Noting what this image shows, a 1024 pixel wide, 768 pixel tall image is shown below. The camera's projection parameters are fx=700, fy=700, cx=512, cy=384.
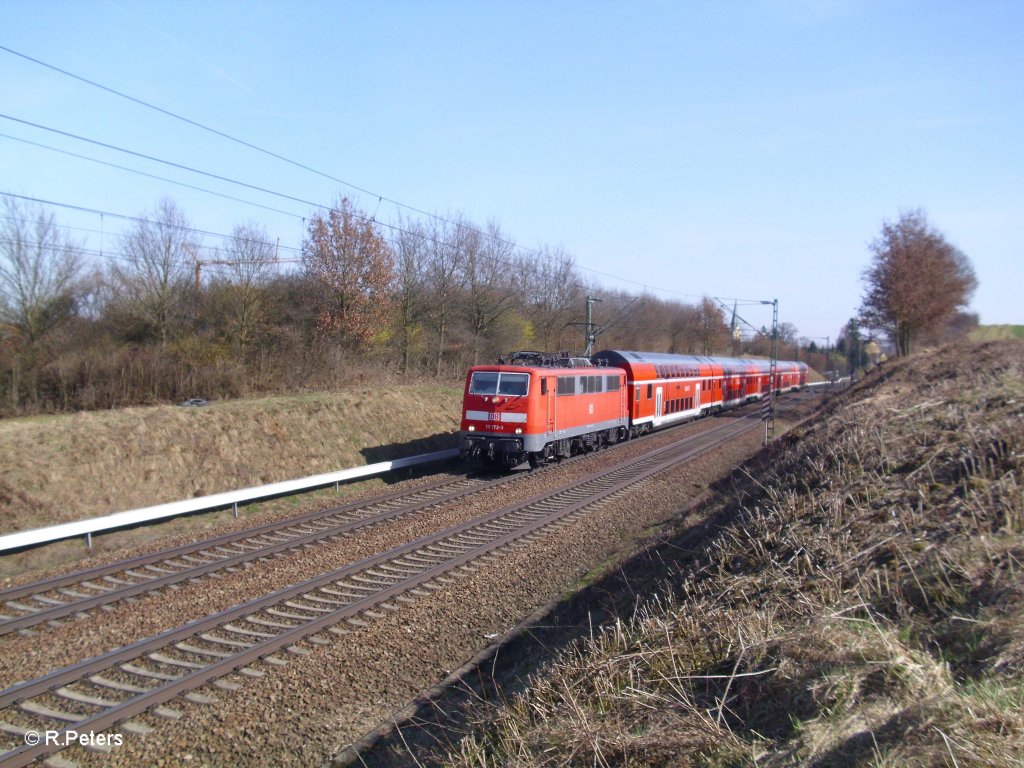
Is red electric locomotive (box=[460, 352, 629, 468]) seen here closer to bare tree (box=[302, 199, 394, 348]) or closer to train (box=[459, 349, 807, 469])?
train (box=[459, 349, 807, 469])

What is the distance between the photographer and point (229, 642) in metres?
7.26

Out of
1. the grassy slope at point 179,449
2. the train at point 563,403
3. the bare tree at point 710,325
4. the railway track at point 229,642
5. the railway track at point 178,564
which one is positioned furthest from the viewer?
the bare tree at point 710,325

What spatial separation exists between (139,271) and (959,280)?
3093cm

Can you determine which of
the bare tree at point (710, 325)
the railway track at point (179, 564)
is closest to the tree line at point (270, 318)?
the railway track at point (179, 564)

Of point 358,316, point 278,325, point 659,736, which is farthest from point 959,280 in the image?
point 659,736

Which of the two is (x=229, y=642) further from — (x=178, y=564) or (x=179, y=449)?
(x=179, y=449)

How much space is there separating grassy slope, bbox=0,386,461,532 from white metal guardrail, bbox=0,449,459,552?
3.28 feet

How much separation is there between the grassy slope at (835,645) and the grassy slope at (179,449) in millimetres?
11211

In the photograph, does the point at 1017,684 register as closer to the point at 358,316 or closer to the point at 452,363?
the point at 358,316

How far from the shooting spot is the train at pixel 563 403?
17688 millimetres

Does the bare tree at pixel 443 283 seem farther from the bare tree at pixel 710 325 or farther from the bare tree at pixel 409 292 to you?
the bare tree at pixel 710 325

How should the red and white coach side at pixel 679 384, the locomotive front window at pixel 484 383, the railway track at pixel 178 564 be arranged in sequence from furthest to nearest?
1. the red and white coach side at pixel 679 384
2. the locomotive front window at pixel 484 383
3. the railway track at pixel 178 564

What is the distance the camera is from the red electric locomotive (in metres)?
17.6

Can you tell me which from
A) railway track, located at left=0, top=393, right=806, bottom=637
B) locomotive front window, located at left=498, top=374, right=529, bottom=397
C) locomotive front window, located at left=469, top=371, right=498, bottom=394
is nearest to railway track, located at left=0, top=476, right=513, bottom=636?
railway track, located at left=0, top=393, right=806, bottom=637
